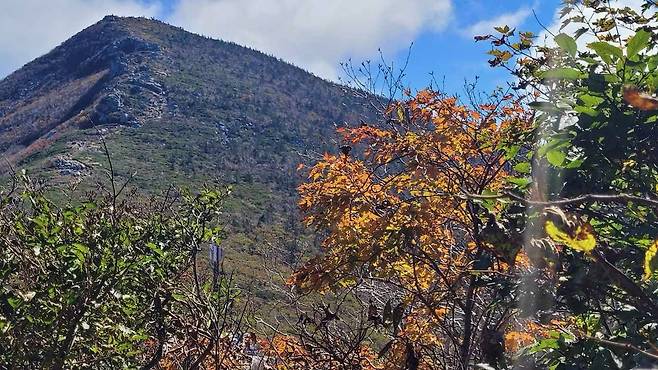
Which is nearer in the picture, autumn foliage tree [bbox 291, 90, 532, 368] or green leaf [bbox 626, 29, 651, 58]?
green leaf [bbox 626, 29, 651, 58]

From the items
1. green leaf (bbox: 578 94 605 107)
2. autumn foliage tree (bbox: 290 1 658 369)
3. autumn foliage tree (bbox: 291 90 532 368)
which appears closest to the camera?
autumn foliage tree (bbox: 290 1 658 369)

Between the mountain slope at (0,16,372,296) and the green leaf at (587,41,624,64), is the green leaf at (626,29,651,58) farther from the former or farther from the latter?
the mountain slope at (0,16,372,296)

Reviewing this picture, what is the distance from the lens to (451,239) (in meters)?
4.97

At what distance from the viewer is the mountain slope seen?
53.5m

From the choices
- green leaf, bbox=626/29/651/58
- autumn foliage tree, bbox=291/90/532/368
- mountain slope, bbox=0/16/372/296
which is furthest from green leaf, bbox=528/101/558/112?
mountain slope, bbox=0/16/372/296

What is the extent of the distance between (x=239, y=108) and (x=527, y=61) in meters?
69.8

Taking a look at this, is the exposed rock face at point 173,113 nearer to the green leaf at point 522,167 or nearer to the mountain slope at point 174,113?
the mountain slope at point 174,113

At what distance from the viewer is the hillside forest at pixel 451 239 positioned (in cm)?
215

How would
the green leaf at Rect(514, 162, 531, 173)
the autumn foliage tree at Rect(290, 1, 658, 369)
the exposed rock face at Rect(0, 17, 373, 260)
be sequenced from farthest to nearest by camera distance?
the exposed rock face at Rect(0, 17, 373, 260), the green leaf at Rect(514, 162, 531, 173), the autumn foliage tree at Rect(290, 1, 658, 369)

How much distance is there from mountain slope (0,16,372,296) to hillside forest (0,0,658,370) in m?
35.3

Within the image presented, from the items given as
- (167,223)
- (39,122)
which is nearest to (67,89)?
(39,122)

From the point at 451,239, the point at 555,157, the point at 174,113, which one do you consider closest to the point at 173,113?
the point at 174,113

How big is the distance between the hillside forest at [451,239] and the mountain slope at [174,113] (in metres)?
35.3

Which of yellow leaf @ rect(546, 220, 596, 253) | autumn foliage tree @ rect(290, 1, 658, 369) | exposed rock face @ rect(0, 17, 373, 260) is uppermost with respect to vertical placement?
exposed rock face @ rect(0, 17, 373, 260)
